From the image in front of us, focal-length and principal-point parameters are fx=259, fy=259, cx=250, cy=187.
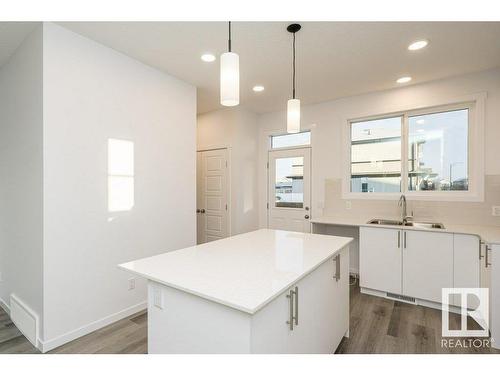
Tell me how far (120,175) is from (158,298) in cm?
158

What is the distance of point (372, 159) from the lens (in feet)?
12.9

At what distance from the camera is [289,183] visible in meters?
4.58

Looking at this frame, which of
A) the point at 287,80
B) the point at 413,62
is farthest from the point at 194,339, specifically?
the point at 413,62

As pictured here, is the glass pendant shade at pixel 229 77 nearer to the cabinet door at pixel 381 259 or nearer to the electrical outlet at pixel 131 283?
the electrical outlet at pixel 131 283

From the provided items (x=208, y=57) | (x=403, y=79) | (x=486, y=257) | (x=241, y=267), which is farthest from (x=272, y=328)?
(x=403, y=79)

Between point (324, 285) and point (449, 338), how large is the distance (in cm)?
153

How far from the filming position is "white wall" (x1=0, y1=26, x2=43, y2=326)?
2.18 meters

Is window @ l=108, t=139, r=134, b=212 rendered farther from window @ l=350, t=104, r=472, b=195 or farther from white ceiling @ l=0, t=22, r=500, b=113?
window @ l=350, t=104, r=472, b=195

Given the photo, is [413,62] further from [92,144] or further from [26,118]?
[26,118]

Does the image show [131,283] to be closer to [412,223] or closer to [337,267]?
[337,267]

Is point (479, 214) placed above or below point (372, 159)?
below

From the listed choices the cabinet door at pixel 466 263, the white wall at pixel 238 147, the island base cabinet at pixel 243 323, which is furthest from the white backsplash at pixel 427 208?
the island base cabinet at pixel 243 323

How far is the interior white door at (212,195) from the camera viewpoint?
4.51m

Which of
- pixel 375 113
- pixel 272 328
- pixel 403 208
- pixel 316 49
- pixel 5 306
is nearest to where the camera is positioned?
pixel 272 328
